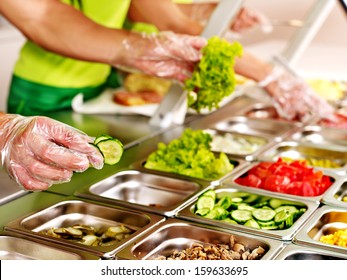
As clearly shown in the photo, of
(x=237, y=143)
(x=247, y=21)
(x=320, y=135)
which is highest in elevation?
(x=247, y=21)

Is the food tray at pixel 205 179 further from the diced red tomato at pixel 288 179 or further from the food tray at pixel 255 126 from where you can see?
the food tray at pixel 255 126

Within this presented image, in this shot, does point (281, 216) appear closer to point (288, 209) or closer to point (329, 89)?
point (288, 209)

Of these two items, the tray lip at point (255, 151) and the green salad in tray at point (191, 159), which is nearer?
the green salad in tray at point (191, 159)

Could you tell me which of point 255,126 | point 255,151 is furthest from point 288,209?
point 255,126

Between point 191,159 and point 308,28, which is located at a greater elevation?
point 308,28

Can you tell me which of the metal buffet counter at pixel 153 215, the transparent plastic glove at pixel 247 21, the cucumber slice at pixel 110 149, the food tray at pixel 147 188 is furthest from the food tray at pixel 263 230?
the transparent plastic glove at pixel 247 21

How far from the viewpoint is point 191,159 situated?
6.89 feet

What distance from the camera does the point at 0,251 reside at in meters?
1.58

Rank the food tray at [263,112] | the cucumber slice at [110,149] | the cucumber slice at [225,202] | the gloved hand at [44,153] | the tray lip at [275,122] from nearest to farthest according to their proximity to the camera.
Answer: the gloved hand at [44,153] < the cucumber slice at [110,149] < the cucumber slice at [225,202] < the tray lip at [275,122] < the food tray at [263,112]

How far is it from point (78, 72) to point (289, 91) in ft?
3.05

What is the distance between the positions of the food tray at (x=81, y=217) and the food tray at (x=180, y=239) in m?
0.03

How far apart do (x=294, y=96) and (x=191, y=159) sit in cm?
81

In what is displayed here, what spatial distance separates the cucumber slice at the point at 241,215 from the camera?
5.83ft
